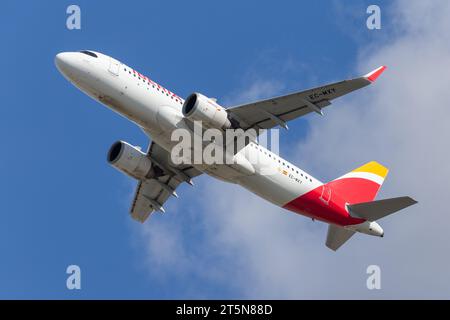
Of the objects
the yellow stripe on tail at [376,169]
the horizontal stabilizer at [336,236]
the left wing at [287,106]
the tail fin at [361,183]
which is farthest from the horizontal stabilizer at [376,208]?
the left wing at [287,106]

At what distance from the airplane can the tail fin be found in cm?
8

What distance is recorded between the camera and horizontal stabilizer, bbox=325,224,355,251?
53.9 metres

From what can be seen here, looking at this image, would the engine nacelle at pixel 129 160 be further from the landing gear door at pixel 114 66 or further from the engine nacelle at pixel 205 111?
the engine nacelle at pixel 205 111

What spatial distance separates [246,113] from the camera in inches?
1829

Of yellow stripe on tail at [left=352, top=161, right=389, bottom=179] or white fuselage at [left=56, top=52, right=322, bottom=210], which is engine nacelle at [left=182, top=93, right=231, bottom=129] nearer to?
white fuselage at [left=56, top=52, right=322, bottom=210]

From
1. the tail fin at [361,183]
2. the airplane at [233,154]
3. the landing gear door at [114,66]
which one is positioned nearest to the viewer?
the airplane at [233,154]

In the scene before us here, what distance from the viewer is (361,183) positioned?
55625 millimetres

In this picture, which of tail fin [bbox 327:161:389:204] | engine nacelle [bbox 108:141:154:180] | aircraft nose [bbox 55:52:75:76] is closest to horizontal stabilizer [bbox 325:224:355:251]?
tail fin [bbox 327:161:389:204]

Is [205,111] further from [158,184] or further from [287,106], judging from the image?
[158,184]

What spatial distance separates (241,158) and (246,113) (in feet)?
8.66

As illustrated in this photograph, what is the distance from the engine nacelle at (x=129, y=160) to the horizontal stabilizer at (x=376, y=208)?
41.4 ft

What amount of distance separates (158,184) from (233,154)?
9131 millimetres

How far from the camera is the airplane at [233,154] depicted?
45344mm

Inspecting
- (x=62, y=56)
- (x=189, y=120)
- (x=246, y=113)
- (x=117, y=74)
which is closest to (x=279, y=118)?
(x=246, y=113)
